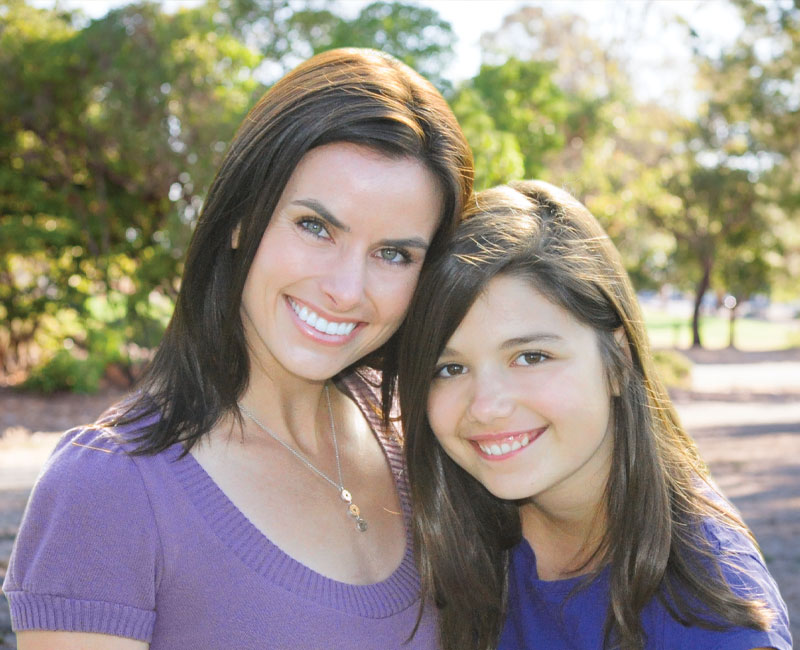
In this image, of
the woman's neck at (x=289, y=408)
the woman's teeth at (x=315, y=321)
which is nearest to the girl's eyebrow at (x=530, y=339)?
the woman's teeth at (x=315, y=321)

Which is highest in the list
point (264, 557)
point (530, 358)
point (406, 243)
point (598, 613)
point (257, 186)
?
point (257, 186)

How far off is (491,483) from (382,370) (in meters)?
0.58

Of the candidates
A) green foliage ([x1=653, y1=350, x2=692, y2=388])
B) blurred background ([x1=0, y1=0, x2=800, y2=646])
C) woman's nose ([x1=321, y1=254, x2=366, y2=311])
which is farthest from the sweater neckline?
green foliage ([x1=653, y1=350, x2=692, y2=388])

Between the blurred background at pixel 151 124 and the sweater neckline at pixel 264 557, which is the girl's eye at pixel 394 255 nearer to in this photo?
the sweater neckline at pixel 264 557

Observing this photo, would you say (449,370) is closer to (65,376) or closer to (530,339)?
(530,339)

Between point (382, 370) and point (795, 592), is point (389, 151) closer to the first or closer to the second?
point (382, 370)

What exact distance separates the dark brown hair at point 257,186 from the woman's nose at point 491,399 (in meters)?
0.36

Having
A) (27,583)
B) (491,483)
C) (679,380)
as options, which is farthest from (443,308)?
(679,380)

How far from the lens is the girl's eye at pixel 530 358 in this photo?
216 centimetres

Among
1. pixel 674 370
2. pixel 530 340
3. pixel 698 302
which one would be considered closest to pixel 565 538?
pixel 530 340

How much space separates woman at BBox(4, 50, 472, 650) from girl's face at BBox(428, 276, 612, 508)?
228 mm

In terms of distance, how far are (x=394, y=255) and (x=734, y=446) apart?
9958mm

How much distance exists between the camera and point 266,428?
234cm

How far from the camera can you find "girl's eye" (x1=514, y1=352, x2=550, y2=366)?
2162 mm
